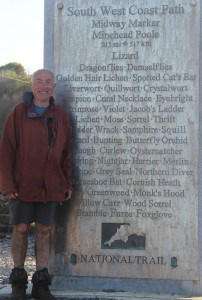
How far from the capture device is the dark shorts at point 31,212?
523 centimetres

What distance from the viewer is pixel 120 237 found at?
5625 millimetres

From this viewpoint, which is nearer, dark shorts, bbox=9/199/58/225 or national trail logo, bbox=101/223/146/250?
dark shorts, bbox=9/199/58/225

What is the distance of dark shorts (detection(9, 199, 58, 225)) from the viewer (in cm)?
523

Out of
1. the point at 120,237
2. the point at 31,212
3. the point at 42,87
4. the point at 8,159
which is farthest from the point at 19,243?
the point at 42,87

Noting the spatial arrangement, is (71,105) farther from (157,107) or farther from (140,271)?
(140,271)

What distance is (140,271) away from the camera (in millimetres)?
5562

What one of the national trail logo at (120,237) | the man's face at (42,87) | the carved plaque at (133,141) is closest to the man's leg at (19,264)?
the carved plaque at (133,141)

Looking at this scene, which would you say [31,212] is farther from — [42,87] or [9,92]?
[9,92]

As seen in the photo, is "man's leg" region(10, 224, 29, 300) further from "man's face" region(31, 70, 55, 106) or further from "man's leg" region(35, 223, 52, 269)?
"man's face" region(31, 70, 55, 106)

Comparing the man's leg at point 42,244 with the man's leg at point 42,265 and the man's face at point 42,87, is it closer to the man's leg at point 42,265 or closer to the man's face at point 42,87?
the man's leg at point 42,265

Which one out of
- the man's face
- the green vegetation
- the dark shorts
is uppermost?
the green vegetation

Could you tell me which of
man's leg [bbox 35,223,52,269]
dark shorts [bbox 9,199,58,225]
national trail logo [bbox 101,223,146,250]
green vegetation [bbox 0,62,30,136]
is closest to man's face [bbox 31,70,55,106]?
dark shorts [bbox 9,199,58,225]

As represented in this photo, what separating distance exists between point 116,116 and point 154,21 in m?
1.00

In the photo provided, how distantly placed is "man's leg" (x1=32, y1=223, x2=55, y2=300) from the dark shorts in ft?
0.25
